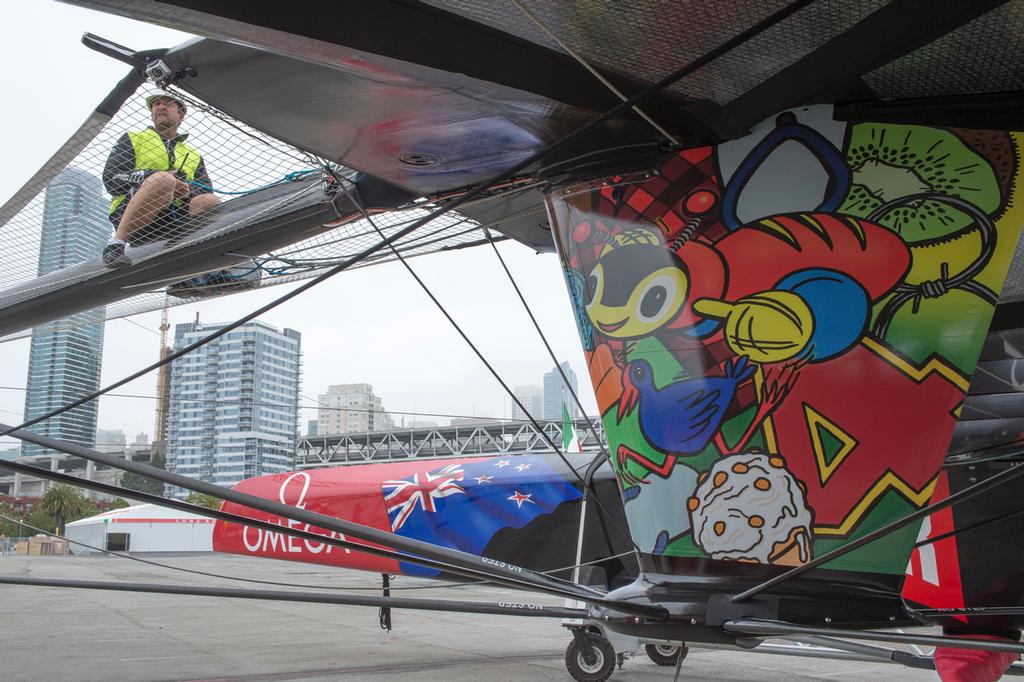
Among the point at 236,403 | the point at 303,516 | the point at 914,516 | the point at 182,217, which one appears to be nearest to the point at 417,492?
the point at 236,403

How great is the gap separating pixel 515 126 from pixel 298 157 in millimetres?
973

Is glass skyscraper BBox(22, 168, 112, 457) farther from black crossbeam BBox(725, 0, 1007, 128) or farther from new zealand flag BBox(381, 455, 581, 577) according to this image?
new zealand flag BBox(381, 455, 581, 577)

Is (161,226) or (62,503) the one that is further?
(62,503)

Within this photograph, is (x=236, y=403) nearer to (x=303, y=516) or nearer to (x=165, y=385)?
(x=165, y=385)

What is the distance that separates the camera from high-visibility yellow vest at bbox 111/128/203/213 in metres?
3.31

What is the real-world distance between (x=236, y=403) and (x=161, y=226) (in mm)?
1591

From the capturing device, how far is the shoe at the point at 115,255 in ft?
12.8

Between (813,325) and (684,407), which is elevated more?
(813,325)

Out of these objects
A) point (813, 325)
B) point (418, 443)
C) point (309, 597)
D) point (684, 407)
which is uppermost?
point (418, 443)

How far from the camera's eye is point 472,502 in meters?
8.17

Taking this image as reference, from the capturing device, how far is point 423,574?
28.2ft

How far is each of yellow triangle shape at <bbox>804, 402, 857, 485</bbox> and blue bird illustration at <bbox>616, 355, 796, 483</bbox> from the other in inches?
4.6

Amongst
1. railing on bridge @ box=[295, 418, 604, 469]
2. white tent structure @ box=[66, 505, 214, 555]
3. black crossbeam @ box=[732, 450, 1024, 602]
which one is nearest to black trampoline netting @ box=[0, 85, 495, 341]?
black crossbeam @ box=[732, 450, 1024, 602]

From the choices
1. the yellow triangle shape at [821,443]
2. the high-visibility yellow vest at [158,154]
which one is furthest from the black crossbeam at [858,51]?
the high-visibility yellow vest at [158,154]
